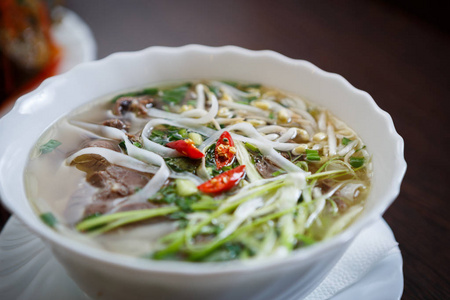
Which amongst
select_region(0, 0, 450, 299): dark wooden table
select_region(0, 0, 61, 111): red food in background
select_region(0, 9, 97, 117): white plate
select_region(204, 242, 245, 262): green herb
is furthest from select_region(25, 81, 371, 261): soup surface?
select_region(0, 0, 61, 111): red food in background

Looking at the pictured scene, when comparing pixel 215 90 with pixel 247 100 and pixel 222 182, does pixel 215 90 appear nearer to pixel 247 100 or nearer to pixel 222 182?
pixel 247 100

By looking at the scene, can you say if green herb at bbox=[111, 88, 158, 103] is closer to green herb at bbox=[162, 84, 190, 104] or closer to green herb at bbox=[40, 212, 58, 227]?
green herb at bbox=[162, 84, 190, 104]

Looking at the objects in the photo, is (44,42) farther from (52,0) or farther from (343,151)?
(343,151)

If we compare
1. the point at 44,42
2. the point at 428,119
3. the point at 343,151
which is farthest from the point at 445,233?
the point at 44,42

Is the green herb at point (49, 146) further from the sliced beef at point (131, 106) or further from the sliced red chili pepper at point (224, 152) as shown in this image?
the sliced red chili pepper at point (224, 152)

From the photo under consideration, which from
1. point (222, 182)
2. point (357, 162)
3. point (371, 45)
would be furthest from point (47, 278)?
point (371, 45)
